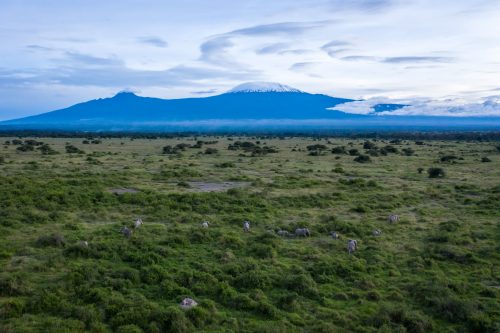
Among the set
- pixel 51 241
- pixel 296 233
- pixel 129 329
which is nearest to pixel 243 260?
pixel 296 233

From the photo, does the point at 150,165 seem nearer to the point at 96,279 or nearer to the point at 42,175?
the point at 42,175

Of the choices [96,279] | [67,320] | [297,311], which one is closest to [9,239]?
[96,279]

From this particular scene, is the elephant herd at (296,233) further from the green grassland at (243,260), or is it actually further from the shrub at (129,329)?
the shrub at (129,329)

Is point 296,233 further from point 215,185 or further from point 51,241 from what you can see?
point 215,185

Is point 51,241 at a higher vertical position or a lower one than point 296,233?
higher

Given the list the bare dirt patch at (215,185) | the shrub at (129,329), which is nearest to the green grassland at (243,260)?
the shrub at (129,329)

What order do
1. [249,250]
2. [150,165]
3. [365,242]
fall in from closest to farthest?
1. [249,250]
2. [365,242]
3. [150,165]

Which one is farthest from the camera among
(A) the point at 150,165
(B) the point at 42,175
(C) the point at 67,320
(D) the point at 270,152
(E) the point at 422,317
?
(D) the point at 270,152

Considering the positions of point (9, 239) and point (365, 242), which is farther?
point (365, 242)
